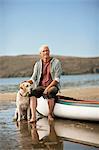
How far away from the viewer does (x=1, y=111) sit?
4.46 metres

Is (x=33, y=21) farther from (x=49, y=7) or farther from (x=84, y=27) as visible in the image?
(x=84, y=27)

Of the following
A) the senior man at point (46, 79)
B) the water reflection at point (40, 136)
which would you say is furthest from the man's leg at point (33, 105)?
the water reflection at point (40, 136)

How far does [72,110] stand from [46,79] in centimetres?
47

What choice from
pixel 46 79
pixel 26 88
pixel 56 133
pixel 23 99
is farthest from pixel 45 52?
pixel 56 133

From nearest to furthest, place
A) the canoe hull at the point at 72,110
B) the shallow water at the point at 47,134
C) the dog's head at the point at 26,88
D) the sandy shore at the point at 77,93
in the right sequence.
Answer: the shallow water at the point at 47,134 < the canoe hull at the point at 72,110 < the dog's head at the point at 26,88 < the sandy shore at the point at 77,93

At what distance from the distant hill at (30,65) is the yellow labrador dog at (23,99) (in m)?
1.41

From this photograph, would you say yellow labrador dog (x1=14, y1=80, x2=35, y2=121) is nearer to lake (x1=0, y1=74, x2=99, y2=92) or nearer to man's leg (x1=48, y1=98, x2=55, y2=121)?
man's leg (x1=48, y1=98, x2=55, y2=121)

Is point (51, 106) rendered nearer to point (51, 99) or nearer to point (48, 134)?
point (51, 99)

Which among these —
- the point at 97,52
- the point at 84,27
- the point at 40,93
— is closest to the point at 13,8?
the point at 84,27

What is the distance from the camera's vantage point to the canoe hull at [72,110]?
11.7 ft

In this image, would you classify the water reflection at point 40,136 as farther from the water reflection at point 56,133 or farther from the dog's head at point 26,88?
the dog's head at point 26,88

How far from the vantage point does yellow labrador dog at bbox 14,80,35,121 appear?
3734mm

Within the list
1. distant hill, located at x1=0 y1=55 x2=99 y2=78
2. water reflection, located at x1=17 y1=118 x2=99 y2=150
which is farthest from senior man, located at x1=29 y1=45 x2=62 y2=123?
distant hill, located at x1=0 y1=55 x2=99 y2=78

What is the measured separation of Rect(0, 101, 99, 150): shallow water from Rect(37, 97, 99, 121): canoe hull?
0.23ft
